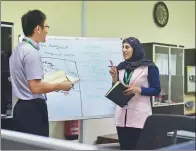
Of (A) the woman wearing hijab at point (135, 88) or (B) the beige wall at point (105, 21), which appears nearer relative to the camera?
(A) the woman wearing hijab at point (135, 88)

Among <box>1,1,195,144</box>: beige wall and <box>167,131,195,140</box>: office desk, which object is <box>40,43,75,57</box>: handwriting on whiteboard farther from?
<box>167,131,195,140</box>: office desk

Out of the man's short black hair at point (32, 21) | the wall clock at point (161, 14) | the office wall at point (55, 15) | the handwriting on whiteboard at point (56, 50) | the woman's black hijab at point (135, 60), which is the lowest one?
the woman's black hijab at point (135, 60)

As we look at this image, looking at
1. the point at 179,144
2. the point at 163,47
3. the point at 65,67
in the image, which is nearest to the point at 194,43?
the point at 163,47

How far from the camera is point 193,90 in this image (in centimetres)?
499

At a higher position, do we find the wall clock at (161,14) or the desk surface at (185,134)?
the wall clock at (161,14)

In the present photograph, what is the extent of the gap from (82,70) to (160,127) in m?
2.08

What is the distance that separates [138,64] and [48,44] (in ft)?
3.78

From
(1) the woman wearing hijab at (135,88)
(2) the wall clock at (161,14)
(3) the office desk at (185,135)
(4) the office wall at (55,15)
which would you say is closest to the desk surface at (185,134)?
(3) the office desk at (185,135)

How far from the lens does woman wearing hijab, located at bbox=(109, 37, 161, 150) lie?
6.56 ft

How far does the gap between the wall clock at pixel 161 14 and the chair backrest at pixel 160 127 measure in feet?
11.6

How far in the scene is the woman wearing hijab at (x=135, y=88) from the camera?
2000 mm

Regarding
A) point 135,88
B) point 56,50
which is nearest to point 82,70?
point 56,50

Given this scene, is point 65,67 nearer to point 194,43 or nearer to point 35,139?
point 35,139

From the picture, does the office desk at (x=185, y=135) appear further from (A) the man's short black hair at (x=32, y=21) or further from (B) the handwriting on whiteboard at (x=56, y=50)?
(B) the handwriting on whiteboard at (x=56, y=50)
